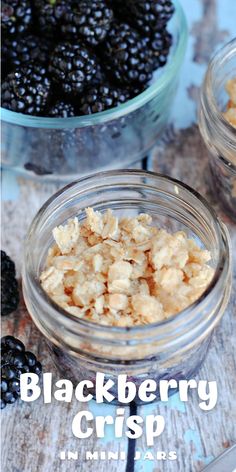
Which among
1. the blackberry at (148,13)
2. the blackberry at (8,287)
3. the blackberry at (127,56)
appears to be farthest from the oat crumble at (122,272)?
the blackberry at (148,13)

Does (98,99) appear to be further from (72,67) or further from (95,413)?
(95,413)

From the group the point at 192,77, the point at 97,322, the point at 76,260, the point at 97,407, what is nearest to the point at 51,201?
the point at 76,260

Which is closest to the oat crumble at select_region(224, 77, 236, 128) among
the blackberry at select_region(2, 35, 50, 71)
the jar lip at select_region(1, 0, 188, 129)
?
the jar lip at select_region(1, 0, 188, 129)

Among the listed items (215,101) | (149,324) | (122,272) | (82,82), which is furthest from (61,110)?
(149,324)

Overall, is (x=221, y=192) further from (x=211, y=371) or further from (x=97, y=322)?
(x=97, y=322)

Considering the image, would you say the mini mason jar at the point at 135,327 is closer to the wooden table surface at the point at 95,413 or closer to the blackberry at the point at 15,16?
the wooden table surface at the point at 95,413

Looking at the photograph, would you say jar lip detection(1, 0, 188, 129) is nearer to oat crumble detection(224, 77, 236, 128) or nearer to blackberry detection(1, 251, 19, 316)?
oat crumble detection(224, 77, 236, 128)
